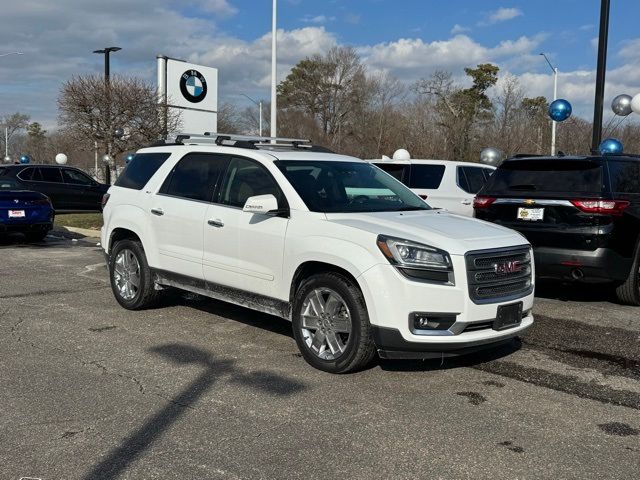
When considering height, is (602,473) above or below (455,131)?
below

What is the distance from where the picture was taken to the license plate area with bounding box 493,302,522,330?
505 centimetres

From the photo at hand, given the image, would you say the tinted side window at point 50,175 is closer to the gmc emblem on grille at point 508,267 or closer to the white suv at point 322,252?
the white suv at point 322,252

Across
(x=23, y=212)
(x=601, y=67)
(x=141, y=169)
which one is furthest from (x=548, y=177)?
(x=23, y=212)

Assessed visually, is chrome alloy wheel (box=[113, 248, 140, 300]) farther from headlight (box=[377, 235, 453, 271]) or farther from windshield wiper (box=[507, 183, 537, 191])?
windshield wiper (box=[507, 183, 537, 191])

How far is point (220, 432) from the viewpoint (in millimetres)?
4059

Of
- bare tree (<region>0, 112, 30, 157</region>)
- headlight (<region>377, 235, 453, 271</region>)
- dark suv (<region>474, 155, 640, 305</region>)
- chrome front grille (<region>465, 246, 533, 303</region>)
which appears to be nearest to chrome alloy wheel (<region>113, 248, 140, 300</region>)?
headlight (<region>377, 235, 453, 271</region>)

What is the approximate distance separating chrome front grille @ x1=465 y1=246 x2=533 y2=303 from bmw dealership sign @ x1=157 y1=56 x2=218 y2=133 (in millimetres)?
13106

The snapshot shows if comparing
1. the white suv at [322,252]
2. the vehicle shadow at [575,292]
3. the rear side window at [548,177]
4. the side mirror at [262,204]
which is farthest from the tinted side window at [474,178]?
the side mirror at [262,204]

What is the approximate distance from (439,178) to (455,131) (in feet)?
66.4

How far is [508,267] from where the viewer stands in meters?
5.23

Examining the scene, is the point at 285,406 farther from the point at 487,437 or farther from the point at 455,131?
the point at 455,131

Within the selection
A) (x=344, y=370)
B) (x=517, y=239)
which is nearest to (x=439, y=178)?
(x=517, y=239)

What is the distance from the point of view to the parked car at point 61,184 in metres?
19.5

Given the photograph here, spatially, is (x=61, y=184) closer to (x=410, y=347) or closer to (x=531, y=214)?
(x=531, y=214)
